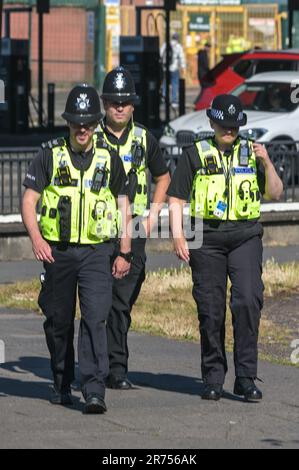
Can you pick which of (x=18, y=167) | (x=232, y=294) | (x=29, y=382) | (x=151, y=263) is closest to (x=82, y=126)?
(x=232, y=294)

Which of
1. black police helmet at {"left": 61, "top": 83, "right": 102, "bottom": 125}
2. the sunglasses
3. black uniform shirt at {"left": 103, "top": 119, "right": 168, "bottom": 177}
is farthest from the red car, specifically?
the sunglasses

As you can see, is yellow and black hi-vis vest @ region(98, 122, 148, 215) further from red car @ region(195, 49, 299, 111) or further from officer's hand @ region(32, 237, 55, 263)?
red car @ region(195, 49, 299, 111)

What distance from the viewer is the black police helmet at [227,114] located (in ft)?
30.5

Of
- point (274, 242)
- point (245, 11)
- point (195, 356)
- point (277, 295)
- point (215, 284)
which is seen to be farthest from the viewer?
point (245, 11)

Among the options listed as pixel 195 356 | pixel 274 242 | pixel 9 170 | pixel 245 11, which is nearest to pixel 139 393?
pixel 195 356

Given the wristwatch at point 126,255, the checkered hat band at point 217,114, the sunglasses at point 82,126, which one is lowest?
the wristwatch at point 126,255

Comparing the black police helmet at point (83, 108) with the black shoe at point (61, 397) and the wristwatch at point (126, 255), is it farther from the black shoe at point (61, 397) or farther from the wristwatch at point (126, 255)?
the black shoe at point (61, 397)

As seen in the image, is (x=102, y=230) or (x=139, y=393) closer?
(x=102, y=230)

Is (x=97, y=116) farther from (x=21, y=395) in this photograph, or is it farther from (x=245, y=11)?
(x=245, y=11)

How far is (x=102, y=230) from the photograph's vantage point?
902 cm

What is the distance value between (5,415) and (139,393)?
1086mm

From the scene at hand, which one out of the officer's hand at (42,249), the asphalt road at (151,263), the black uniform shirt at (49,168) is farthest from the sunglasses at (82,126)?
the asphalt road at (151,263)

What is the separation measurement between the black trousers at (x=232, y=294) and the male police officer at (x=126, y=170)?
1.59 feet

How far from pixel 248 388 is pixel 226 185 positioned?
122 centimetres
